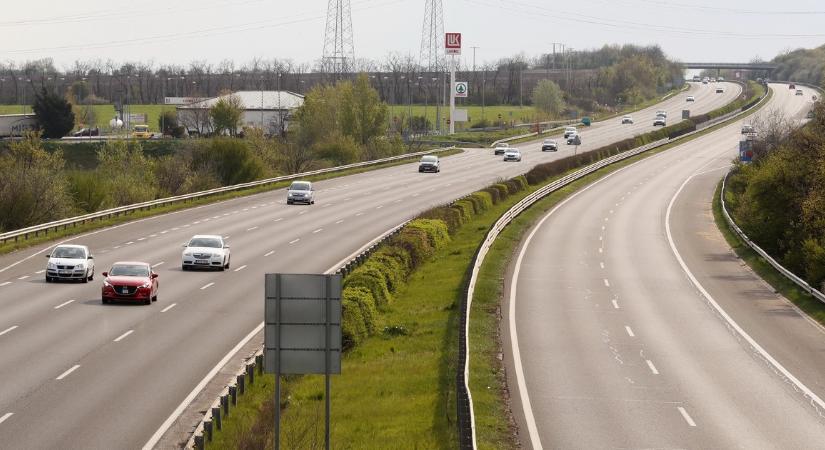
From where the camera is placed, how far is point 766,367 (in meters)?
29.0

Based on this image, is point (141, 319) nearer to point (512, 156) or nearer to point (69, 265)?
point (69, 265)

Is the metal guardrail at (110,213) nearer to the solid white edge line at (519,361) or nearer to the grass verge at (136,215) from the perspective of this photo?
the grass verge at (136,215)

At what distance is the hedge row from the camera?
32406 mm

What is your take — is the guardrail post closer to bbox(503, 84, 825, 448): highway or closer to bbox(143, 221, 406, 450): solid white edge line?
bbox(143, 221, 406, 450): solid white edge line

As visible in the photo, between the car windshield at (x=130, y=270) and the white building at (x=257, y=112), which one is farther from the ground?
the car windshield at (x=130, y=270)

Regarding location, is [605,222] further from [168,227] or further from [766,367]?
[766,367]

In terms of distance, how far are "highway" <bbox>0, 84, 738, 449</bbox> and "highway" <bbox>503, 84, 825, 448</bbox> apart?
7.28m

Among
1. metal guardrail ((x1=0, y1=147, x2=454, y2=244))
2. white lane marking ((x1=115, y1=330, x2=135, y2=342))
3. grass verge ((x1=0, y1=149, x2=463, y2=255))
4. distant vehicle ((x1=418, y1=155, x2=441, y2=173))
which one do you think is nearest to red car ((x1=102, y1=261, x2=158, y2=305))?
white lane marking ((x1=115, y1=330, x2=135, y2=342))

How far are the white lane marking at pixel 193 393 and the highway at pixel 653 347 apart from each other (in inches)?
247

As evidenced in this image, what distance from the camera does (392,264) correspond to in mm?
41281

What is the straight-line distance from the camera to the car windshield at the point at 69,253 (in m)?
42.2

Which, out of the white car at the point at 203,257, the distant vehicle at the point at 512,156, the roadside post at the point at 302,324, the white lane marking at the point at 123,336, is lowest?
the distant vehicle at the point at 512,156

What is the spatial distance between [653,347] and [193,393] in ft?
38.6

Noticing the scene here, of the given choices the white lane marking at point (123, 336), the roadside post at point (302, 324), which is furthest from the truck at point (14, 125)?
the roadside post at point (302, 324)
